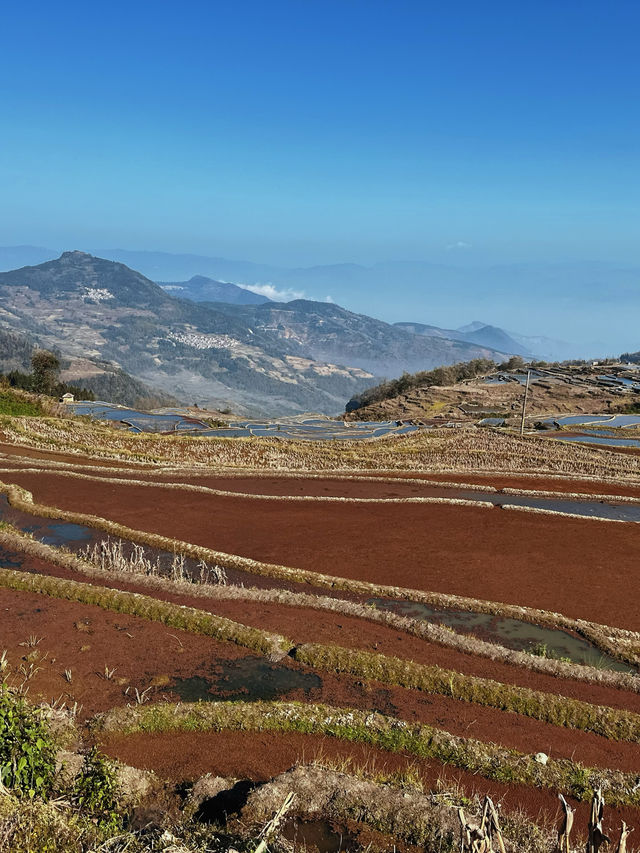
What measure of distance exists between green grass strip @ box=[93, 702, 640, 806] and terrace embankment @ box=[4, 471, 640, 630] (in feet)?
31.3

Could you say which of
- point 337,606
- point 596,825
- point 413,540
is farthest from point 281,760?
point 413,540

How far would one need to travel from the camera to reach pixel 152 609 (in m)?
16.8

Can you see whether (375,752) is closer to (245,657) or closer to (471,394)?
(245,657)

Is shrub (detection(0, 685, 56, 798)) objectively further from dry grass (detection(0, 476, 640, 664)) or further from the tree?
the tree

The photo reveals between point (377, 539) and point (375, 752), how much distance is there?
49.6 feet

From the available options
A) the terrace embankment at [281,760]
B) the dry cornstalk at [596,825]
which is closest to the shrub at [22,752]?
the terrace embankment at [281,760]

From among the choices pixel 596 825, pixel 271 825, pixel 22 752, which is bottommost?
pixel 22 752

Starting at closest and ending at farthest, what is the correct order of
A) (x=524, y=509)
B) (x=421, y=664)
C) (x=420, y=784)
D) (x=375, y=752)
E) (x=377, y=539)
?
(x=420, y=784), (x=375, y=752), (x=421, y=664), (x=377, y=539), (x=524, y=509)

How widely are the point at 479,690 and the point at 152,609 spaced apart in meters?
9.27

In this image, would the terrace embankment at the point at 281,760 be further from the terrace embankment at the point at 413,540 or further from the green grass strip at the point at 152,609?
the terrace embankment at the point at 413,540

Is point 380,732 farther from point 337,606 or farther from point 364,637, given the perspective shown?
point 337,606

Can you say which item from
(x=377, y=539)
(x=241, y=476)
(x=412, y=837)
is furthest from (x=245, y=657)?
(x=241, y=476)

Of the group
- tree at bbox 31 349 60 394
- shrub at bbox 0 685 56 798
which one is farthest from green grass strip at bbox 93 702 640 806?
tree at bbox 31 349 60 394

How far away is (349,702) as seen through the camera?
42.6 ft
